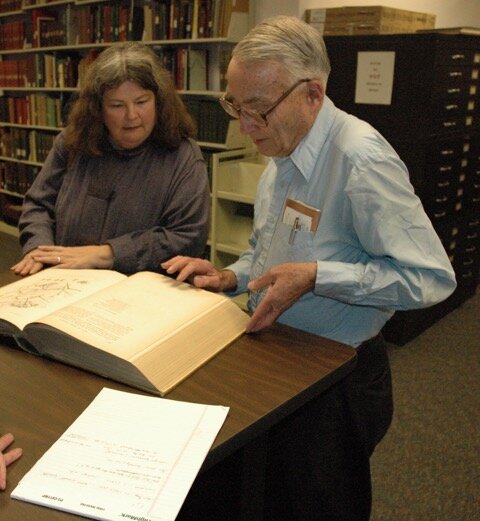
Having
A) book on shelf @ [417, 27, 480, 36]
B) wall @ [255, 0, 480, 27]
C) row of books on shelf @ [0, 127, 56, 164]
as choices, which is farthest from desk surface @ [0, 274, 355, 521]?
row of books on shelf @ [0, 127, 56, 164]

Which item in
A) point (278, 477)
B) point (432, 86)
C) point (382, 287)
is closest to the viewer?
point (382, 287)

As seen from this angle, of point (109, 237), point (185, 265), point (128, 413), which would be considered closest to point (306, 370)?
point (128, 413)

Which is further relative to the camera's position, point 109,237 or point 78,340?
point 109,237

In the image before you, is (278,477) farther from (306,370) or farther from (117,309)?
(117,309)

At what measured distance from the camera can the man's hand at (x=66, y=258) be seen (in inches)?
57.4

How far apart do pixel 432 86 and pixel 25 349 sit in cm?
243

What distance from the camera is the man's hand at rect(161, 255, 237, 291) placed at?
3.99 feet

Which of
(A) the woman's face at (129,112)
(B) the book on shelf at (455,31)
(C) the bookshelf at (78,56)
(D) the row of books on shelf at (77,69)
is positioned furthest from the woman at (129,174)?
(D) the row of books on shelf at (77,69)

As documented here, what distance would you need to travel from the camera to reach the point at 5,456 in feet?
2.33

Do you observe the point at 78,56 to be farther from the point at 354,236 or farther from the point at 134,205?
the point at 354,236

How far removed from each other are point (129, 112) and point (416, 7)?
114 inches

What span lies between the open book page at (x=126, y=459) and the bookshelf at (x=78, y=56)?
6.17 ft

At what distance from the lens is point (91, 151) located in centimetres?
170

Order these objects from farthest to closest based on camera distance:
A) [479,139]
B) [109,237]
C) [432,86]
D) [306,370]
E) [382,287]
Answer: [479,139]
[432,86]
[109,237]
[382,287]
[306,370]
